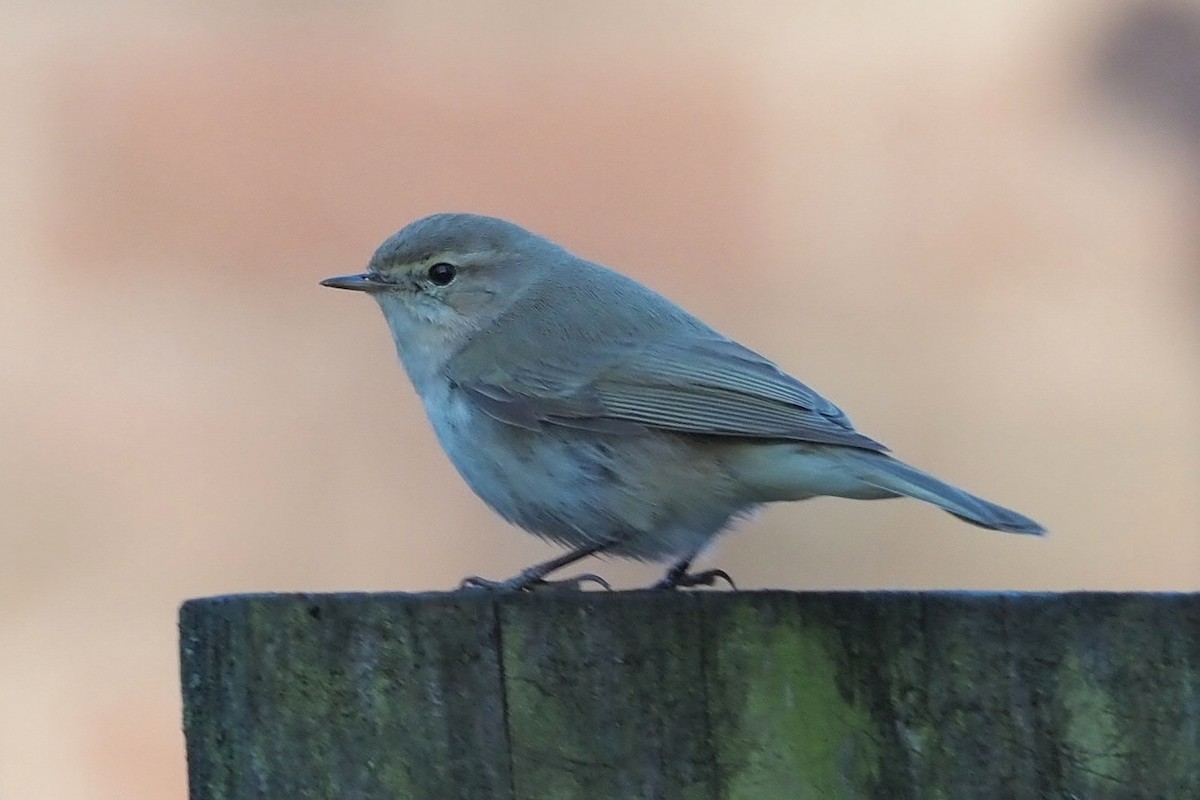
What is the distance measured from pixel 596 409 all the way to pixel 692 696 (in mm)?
1906

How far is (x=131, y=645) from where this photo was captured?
621 centimetres

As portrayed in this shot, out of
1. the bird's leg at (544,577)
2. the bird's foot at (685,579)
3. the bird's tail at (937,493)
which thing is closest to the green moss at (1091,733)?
the bird's tail at (937,493)

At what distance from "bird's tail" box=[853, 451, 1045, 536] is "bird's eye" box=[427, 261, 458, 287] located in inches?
68.3

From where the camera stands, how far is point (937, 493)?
3383 millimetres

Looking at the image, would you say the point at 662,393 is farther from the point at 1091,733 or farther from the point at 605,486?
the point at 1091,733

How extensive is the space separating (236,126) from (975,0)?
11.4 ft

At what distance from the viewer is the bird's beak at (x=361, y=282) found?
491cm

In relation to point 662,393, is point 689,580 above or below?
below

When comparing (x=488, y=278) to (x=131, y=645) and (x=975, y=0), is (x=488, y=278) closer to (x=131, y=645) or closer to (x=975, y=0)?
(x=131, y=645)

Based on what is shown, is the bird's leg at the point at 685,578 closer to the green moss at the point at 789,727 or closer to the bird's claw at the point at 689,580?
the bird's claw at the point at 689,580

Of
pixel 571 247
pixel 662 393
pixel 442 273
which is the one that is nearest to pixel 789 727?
pixel 662 393

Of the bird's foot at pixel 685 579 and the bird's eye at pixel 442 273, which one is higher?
the bird's eye at pixel 442 273

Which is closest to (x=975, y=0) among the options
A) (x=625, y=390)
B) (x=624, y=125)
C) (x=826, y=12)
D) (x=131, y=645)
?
(x=826, y=12)

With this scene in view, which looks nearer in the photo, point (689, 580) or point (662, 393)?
point (662, 393)
